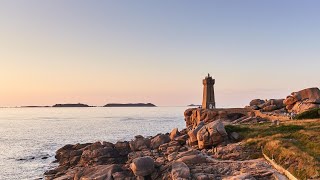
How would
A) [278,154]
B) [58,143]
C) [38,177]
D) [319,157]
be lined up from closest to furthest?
[319,157], [278,154], [38,177], [58,143]

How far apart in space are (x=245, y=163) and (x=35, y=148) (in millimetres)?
57555

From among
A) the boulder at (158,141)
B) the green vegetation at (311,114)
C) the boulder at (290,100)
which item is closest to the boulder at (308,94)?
the boulder at (290,100)

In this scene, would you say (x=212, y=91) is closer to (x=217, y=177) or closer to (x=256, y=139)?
(x=256, y=139)

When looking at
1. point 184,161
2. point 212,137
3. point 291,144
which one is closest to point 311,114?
point 212,137

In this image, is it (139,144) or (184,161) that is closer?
(184,161)

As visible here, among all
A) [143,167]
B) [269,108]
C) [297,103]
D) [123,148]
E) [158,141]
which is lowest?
[123,148]

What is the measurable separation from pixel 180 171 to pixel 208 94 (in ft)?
189

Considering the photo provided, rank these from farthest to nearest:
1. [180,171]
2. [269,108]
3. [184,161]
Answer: [269,108] → [184,161] → [180,171]

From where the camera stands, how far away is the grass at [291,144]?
23.2 meters

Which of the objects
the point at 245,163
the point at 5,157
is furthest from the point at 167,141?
the point at 5,157

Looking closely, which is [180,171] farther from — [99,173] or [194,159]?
[99,173]

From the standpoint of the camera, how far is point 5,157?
Answer: 62.4 meters

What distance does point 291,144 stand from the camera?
29.0 m

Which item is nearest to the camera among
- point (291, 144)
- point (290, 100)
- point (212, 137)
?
point (291, 144)
